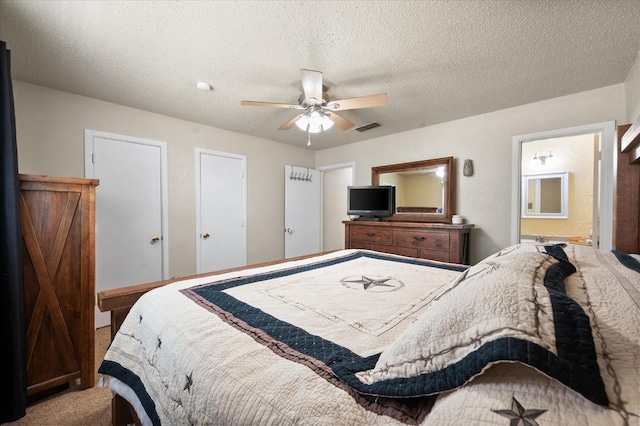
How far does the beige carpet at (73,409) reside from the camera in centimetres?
149

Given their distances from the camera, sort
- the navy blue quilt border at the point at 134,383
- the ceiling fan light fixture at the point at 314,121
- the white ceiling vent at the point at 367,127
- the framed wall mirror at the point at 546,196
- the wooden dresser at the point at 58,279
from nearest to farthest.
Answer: the navy blue quilt border at the point at 134,383 < the wooden dresser at the point at 58,279 < the ceiling fan light fixture at the point at 314,121 < the white ceiling vent at the point at 367,127 < the framed wall mirror at the point at 546,196

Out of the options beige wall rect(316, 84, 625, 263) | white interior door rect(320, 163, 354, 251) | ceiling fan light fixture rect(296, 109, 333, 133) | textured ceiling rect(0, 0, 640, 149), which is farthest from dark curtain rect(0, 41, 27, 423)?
white interior door rect(320, 163, 354, 251)

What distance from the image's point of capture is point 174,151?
10.7 feet

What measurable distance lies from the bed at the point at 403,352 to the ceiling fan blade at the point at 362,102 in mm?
1477

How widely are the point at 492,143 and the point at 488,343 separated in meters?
3.30

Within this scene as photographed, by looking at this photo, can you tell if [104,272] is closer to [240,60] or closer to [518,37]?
[240,60]

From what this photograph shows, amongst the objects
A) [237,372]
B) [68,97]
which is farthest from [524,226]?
[68,97]

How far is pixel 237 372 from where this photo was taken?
0.66 meters

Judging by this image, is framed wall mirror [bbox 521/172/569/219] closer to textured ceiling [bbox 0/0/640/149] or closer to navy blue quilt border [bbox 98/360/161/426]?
textured ceiling [bbox 0/0/640/149]

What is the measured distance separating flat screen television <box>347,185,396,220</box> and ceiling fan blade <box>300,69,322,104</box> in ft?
6.43

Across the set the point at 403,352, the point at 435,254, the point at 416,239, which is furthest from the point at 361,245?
the point at 403,352

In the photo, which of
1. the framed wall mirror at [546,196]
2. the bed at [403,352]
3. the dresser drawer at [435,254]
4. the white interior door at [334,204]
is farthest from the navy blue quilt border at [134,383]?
the framed wall mirror at [546,196]

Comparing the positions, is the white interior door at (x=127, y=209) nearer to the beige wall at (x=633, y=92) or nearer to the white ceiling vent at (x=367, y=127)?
the white ceiling vent at (x=367, y=127)

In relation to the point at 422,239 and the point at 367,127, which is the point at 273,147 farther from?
the point at 422,239
